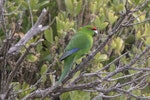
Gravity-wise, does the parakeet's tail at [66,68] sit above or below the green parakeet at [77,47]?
below

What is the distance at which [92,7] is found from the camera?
335 cm

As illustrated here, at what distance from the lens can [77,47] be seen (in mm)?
2918

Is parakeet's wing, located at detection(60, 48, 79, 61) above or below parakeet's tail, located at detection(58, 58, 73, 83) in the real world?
above

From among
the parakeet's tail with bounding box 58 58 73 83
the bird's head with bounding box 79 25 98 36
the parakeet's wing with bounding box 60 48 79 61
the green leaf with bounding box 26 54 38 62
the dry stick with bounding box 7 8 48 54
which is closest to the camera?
the dry stick with bounding box 7 8 48 54

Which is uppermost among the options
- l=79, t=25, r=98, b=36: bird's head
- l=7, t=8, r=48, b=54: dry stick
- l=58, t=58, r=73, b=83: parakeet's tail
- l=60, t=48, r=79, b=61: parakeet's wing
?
l=7, t=8, r=48, b=54: dry stick

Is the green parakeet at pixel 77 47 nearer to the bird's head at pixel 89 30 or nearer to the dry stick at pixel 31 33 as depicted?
the bird's head at pixel 89 30

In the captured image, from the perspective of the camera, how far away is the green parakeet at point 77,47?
2727 millimetres

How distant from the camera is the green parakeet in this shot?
A: 107 inches

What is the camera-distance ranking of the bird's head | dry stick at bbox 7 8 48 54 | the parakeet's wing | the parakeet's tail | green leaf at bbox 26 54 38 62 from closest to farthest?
1. dry stick at bbox 7 8 48 54
2. the parakeet's tail
3. the parakeet's wing
4. green leaf at bbox 26 54 38 62
5. the bird's head

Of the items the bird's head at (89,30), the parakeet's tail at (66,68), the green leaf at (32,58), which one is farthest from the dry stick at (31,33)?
the bird's head at (89,30)

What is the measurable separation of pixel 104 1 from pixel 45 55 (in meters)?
0.83

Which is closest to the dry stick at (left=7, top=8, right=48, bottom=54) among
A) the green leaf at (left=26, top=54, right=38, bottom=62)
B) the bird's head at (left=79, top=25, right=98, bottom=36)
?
the green leaf at (left=26, top=54, right=38, bottom=62)

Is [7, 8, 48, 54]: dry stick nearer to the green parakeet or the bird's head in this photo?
the green parakeet

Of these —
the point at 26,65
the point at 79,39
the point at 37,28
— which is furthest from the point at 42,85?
the point at 37,28
